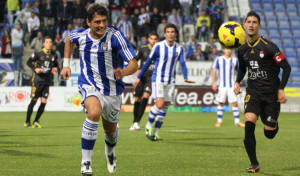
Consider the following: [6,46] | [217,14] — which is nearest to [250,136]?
[6,46]

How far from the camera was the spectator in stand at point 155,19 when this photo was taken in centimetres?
2756

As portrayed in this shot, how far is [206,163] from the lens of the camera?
8.33 m

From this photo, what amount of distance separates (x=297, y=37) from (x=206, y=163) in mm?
25566

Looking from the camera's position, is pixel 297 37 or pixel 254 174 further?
pixel 297 37

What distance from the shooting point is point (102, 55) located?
6.82 metres

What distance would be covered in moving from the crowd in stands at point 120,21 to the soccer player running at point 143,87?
10.6 meters

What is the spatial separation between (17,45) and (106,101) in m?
19.7

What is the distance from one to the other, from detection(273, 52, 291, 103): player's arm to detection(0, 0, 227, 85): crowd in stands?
18.5m

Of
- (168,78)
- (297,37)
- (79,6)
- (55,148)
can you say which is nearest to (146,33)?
A: (79,6)

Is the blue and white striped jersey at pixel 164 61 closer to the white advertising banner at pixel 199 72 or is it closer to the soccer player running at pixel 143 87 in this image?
the soccer player running at pixel 143 87

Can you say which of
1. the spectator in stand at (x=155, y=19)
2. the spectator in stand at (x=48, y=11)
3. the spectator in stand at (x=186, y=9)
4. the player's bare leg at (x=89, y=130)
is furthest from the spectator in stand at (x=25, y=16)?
the player's bare leg at (x=89, y=130)

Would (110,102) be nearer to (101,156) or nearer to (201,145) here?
(101,156)

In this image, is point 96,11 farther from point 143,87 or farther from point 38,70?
point 38,70

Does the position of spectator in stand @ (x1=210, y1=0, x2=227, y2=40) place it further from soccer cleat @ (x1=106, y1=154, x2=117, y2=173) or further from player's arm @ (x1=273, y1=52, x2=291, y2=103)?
soccer cleat @ (x1=106, y1=154, x2=117, y2=173)
